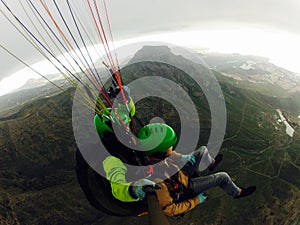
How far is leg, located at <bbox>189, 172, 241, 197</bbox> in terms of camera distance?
10161mm

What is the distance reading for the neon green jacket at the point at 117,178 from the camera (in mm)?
6383

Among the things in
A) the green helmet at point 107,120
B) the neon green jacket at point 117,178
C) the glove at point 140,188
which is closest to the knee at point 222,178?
the green helmet at point 107,120

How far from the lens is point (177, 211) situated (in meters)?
8.97

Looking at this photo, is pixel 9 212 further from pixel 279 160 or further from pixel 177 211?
pixel 279 160

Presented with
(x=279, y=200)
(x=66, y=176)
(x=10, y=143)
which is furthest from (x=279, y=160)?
(x=10, y=143)

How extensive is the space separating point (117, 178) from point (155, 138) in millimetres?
1961

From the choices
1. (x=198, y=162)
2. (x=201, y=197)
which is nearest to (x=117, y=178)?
(x=198, y=162)

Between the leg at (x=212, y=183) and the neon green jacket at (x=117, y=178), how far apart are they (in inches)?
161

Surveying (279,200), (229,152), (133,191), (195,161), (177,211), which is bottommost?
(279,200)

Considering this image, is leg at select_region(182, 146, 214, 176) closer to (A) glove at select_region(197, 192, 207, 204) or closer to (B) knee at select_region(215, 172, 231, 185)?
(A) glove at select_region(197, 192, 207, 204)

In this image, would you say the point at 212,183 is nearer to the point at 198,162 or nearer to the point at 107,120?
the point at 198,162

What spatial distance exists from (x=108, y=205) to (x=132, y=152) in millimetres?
1585

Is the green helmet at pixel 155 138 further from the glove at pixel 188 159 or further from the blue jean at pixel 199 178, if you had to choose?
the blue jean at pixel 199 178

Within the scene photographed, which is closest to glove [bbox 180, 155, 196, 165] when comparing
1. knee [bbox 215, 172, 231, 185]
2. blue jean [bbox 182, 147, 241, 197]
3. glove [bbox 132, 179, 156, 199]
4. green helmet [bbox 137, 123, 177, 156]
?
blue jean [bbox 182, 147, 241, 197]
